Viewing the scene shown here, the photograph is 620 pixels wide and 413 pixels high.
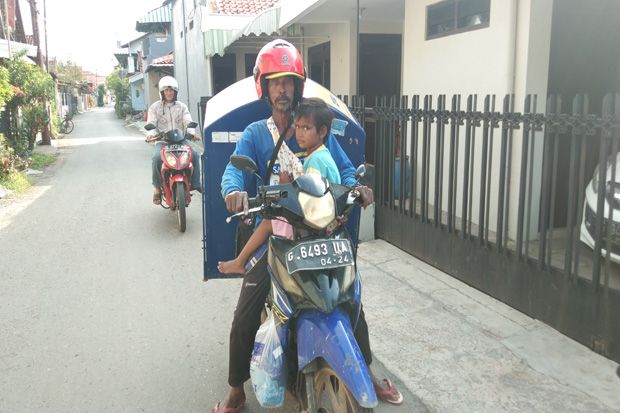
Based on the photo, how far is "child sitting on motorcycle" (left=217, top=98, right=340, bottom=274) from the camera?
2.54 meters

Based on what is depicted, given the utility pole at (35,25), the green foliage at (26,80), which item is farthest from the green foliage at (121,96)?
the green foliage at (26,80)

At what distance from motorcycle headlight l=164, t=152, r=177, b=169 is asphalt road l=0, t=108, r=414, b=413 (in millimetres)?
838

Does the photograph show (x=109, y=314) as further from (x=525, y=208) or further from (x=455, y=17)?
(x=455, y=17)

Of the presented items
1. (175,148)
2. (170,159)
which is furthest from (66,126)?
(170,159)

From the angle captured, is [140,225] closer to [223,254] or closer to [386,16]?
[223,254]

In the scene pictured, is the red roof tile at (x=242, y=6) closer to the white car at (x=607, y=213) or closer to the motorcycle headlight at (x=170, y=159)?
the motorcycle headlight at (x=170, y=159)

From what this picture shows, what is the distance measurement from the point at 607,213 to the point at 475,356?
1374 mm

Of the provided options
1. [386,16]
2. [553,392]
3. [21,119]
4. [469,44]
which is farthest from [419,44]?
[21,119]

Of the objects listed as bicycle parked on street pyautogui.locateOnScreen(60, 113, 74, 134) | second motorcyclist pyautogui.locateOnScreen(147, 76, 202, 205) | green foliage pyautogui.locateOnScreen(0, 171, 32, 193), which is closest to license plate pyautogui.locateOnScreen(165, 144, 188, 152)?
second motorcyclist pyautogui.locateOnScreen(147, 76, 202, 205)

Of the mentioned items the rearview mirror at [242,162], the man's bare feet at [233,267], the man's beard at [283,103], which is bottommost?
the man's bare feet at [233,267]

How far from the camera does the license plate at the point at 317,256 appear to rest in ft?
7.20

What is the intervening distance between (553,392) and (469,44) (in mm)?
4234

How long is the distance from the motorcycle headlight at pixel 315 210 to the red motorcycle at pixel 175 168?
195 inches

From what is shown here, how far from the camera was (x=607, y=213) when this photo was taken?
3734 millimetres
